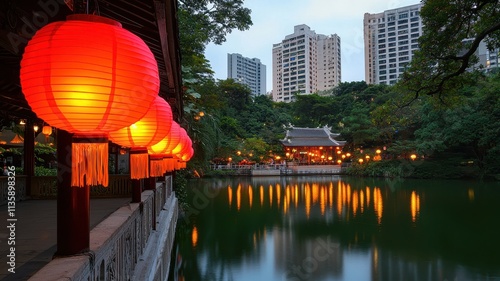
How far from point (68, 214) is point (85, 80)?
2.43 feet

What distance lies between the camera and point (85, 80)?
1.27 m

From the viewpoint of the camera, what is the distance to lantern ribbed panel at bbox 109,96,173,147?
233cm

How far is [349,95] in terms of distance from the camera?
4172 centimetres

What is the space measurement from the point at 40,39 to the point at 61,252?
3.13 ft

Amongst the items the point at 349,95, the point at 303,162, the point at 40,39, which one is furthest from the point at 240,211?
the point at 349,95

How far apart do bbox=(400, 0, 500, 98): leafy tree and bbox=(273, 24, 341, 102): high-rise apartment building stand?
68.5m

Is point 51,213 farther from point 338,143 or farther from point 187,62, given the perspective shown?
point 338,143

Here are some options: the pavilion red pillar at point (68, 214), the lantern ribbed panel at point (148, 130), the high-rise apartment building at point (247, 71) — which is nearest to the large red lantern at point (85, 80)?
the pavilion red pillar at point (68, 214)

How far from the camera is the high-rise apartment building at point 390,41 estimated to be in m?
60.1

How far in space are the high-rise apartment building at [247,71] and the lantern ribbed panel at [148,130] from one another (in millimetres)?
83062

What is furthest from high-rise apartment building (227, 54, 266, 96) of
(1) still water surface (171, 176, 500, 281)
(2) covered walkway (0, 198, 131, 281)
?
(2) covered walkway (0, 198, 131, 281)

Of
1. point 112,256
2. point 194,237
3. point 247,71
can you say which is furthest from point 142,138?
point 247,71

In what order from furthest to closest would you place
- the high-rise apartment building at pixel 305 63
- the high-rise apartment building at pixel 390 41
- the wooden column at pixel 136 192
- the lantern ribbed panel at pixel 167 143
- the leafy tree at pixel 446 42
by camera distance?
the high-rise apartment building at pixel 305 63 → the high-rise apartment building at pixel 390 41 → the leafy tree at pixel 446 42 → the wooden column at pixel 136 192 → the lantern ribbed panel at pixel 167 143

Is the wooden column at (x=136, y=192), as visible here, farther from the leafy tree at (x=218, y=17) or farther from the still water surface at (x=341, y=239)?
the leafy tree at (x=218, y=17)
